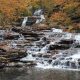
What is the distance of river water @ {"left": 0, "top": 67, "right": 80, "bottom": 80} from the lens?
24.3 metres

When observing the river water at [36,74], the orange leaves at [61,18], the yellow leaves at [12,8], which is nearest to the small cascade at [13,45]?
the river water at [36,74]

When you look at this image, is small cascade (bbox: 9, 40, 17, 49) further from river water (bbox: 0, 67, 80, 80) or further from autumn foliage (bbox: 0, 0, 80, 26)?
autumn foliage (bbox: 0, 0, 80, 26)

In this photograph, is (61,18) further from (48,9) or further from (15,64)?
Answer: (15,64)

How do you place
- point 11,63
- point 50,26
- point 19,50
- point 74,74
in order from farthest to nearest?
1. point 50,26
2. point 19,50
3. point 11,63
4. point 74,74

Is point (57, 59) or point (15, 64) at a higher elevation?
point (57, 59)

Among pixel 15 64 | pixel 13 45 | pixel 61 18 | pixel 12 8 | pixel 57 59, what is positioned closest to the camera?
pixel 15 64

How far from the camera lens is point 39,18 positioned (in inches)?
1999

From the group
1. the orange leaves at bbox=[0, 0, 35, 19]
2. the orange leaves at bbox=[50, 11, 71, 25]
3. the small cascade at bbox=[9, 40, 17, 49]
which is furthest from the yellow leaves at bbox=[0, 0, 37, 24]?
the small cascade at bbox=[9, 40, 17, 49]

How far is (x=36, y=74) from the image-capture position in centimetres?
2575

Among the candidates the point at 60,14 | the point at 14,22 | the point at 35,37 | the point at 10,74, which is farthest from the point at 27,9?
the point at 10,74

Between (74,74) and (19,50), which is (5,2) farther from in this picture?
(74,74)

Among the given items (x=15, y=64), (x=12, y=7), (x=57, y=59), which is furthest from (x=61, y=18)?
(x=15, y=64)

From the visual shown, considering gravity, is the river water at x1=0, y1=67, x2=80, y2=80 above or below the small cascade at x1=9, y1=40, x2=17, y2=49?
below

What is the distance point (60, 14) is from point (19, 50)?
651 inches
